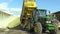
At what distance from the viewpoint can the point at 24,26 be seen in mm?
16922

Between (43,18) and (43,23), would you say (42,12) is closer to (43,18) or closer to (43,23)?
(43,18)

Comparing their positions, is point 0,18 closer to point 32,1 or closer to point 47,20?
point 32,1

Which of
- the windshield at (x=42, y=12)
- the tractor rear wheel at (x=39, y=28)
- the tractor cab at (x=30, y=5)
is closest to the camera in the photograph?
the tractor rear wheel at (x=39, y=28)

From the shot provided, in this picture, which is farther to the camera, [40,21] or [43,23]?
[40,21]

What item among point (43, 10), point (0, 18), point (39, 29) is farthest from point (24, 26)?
point (0, 18)

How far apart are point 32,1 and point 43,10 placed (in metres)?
2.62

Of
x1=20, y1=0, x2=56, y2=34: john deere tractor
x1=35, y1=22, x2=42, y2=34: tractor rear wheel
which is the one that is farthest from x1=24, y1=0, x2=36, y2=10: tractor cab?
x1=35, y1=22, x2=42, y2=34: tractor rear wheel

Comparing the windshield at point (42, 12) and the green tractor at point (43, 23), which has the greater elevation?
the windshield at point (42, 12)

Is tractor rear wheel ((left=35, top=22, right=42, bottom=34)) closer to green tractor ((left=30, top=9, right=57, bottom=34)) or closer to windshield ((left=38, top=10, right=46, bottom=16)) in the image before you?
green tractor ((left=30, top=9, right=57, bottom=34))

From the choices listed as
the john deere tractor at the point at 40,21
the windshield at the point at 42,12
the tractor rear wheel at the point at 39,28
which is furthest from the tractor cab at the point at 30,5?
the tractor rear wheel at the point at 39,28

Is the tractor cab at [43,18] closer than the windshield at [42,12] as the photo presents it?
Yes

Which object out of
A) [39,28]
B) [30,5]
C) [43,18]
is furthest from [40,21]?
[30,5]

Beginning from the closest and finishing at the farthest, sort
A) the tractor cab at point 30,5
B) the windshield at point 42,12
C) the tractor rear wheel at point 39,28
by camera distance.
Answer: the tractor rear wheel at point 39,28, the windshield at point 42,12, the tractor cab at point 30,5

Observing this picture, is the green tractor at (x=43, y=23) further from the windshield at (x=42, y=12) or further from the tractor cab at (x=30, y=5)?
the tractor cab at (x=30, y=5)
